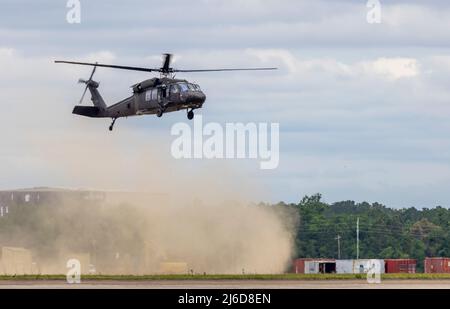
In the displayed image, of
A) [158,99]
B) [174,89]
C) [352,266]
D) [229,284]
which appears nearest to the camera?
[229,284]

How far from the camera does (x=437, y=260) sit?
18625 centimetres

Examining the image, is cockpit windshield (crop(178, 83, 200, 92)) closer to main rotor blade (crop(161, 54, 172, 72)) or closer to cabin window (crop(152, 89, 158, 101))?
cabin window (crop(152, 89, 158, 101))

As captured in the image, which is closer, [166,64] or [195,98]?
[195,98]

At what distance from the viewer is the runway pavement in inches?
4124

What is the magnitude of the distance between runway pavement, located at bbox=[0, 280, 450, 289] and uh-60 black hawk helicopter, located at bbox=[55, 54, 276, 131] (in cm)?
1344

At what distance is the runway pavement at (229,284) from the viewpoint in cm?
10475

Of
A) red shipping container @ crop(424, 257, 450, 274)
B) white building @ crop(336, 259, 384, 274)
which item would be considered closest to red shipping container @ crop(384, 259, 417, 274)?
white building @ crop(336, 259, 384, 274)

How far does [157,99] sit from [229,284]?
17.7 metres

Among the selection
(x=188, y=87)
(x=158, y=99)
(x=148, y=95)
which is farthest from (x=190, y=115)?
(x=148, y=95)

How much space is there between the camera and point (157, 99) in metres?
120

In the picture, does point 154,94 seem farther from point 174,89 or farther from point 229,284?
point 229,284

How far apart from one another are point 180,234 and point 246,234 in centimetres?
1212
